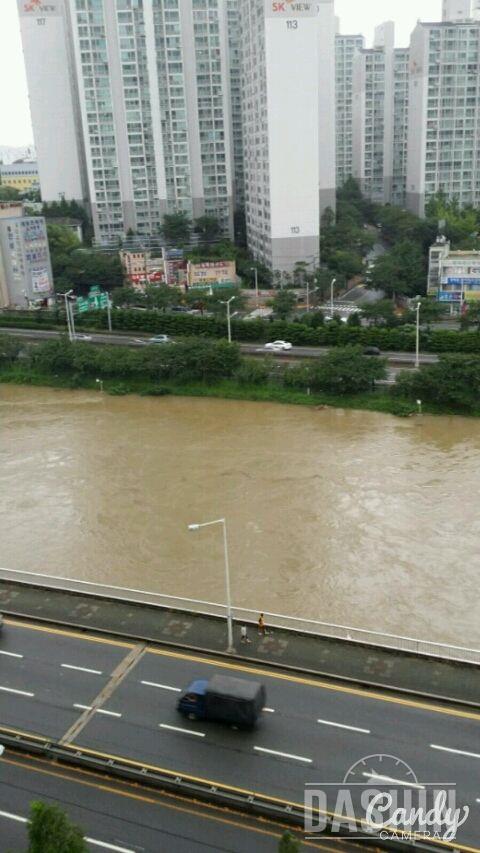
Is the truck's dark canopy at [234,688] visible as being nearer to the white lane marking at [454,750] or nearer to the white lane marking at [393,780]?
the white lane marking at [393,780]

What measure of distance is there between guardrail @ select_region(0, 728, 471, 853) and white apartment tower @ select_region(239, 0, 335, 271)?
36448 millimetres

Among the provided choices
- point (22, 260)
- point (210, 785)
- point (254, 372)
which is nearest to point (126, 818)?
point (210, 785)

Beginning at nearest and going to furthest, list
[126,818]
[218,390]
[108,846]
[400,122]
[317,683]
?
[108,846] → [126,818] → [317,683] → [218,390] → [400,122]

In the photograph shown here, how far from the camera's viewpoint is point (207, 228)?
5109 centimetres

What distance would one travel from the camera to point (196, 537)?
17906 mm

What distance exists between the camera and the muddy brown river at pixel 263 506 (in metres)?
15.3

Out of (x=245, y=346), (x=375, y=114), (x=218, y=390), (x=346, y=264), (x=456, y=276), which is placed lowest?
(x=218, y=390)

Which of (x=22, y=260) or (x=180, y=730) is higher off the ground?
(x=22, y=260)

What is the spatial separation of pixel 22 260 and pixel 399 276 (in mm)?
21663

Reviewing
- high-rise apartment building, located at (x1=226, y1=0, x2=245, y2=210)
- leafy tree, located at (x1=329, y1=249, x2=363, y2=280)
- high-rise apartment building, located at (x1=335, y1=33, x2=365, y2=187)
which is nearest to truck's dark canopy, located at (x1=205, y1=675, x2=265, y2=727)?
leafy tree, located at (x1=329, y1=249, x2=363, y2=280)

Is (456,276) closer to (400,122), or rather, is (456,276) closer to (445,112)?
(445,112)

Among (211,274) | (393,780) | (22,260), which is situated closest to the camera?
(393,780)

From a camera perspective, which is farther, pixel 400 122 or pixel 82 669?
pixel 400 122

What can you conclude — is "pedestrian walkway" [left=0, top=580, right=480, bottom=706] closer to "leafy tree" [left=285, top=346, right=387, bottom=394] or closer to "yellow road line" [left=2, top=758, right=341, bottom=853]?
"yellow road line" [left=2, top=758, right=341, bottom=853]
